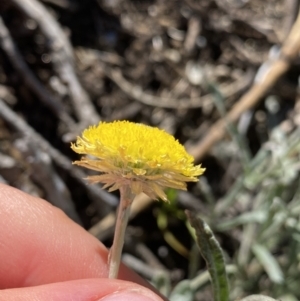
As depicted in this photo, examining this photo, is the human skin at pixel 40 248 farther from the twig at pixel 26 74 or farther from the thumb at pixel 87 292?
the twig at pixel 26 74

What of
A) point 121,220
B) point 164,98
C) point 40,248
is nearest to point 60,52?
point 164,98

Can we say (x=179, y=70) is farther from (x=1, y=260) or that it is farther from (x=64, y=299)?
(x=64, y=299)

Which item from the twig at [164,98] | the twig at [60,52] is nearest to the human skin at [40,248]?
the twig at [60,52]

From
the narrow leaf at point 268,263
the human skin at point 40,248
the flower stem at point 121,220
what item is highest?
the flower stem at point 121,220

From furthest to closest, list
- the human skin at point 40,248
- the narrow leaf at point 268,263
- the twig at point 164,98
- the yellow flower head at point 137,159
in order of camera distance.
→ 1. the twig at point 164,98
2. the narrow leaf at point 268,263
3. the human skin at point 40,248
4. the yellow flower head at point 137,159

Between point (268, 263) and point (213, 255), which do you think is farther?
point (268, 263)

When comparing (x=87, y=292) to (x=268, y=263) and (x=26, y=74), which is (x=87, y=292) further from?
(x=26, y=74)

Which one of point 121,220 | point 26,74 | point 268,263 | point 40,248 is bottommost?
point 268,263
